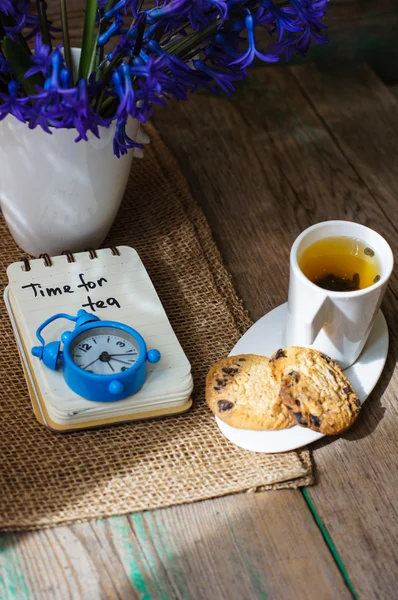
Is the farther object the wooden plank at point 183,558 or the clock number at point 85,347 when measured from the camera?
the clock number at point 85,347

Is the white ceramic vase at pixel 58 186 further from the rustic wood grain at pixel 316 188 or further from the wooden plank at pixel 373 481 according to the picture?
the wooden plank at pixel 373 481

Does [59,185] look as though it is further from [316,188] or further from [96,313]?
[316,188]

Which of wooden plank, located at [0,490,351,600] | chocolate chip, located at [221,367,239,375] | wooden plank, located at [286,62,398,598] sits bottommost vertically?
wooden plank, located at [286,62,398,598]

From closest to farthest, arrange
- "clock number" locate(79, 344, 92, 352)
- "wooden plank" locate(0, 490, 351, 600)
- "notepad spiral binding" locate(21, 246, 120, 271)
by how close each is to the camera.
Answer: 1. "wooden plank" locate(0, 490, 351, 600)
2. "clock number" locate(79, 344, 92, 352)
3. "notepad spiral binding" locate(21, 246, 120, 271)

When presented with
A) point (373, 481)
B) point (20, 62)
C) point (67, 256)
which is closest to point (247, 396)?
point (373, 481)

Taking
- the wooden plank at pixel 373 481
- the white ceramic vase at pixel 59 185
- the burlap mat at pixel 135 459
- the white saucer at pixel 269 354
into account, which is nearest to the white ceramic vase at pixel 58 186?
the white ceramic vase at pixel 59 185

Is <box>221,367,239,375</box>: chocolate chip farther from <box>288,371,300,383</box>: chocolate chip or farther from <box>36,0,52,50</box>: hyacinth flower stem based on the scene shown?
<box>36,0,52,50</box>: hyacinth flower stem

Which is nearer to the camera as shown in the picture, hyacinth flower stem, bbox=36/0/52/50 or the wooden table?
the wooden table

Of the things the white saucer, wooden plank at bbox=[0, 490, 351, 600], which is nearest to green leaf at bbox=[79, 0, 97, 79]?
the white saucer
